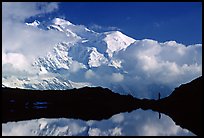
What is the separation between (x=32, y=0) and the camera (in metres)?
26.1

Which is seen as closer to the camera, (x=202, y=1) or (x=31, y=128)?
(x=202, y=1)

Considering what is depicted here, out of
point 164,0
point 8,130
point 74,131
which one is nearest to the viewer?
point 164,0

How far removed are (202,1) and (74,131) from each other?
2904 cm

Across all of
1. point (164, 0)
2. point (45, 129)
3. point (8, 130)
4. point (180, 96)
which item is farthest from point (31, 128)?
point (180, 96)

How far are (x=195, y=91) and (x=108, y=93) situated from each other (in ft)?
224

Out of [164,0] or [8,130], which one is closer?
[164,0]

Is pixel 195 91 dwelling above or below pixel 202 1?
above

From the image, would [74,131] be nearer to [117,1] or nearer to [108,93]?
[117,1]

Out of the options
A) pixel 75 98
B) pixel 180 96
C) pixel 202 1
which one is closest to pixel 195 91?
pixel 180 96

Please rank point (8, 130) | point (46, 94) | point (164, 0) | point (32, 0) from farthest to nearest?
point (46, 94) → point (8, 130) → point (32, 0) → point (164, 0)

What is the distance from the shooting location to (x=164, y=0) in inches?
953

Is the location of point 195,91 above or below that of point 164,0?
above

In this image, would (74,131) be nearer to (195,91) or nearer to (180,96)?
(195,91)

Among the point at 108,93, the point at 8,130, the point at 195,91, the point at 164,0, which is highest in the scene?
the point at 108,93
